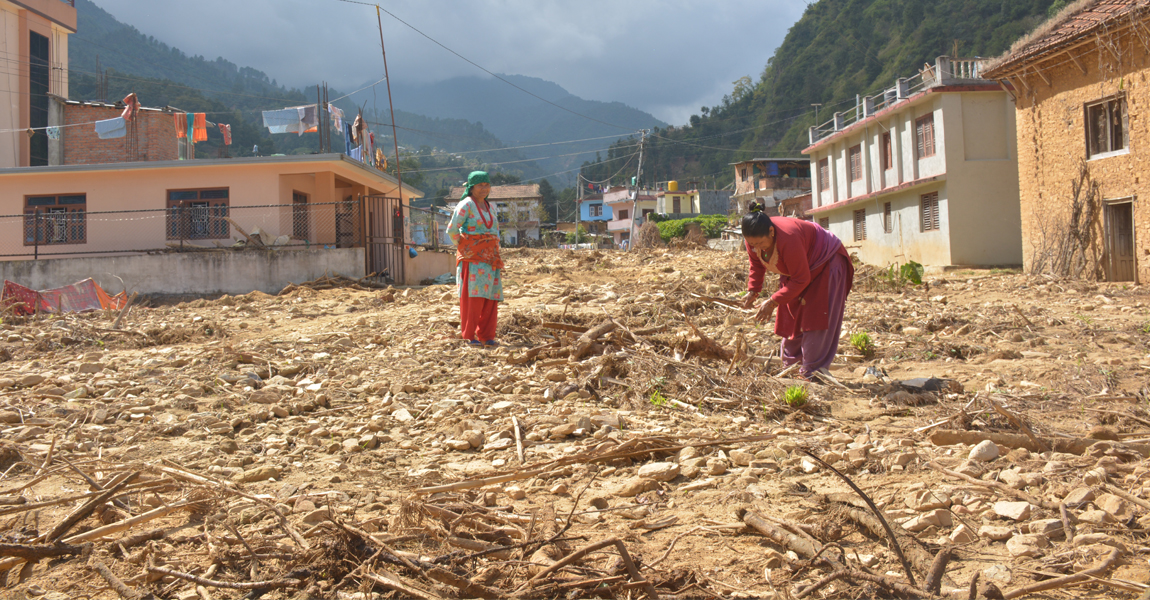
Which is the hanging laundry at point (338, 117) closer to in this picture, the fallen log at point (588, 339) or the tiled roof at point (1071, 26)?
the fallen log at point (588, 339)

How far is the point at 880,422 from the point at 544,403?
1.99 meters

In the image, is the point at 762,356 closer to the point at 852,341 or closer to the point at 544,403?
the point at 852,341

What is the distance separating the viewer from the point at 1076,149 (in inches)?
496

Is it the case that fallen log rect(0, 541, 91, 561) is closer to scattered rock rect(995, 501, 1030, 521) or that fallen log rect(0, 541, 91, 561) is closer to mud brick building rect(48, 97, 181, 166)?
scattered rock rect(995, 501, 1030, 521)

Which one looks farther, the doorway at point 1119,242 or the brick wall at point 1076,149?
the doorway at point 1119,242

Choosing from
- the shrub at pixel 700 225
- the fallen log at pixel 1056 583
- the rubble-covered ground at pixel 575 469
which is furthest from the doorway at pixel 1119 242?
the shrub at pixel 700 225

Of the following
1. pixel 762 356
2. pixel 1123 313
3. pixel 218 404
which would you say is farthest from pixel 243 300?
pixel 1123 313

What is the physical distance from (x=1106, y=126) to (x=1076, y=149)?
0.61 metres

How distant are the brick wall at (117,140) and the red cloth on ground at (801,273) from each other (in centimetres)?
2290

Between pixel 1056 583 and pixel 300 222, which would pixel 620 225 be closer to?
pixel 300 222

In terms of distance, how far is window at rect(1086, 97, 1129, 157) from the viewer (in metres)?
11.8

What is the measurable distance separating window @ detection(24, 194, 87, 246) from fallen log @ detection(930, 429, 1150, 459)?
17.7m

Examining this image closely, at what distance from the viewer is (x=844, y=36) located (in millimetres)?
51469

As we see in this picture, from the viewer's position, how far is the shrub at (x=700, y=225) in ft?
120
